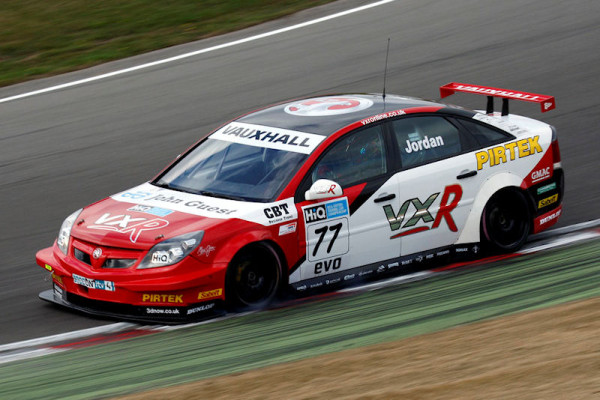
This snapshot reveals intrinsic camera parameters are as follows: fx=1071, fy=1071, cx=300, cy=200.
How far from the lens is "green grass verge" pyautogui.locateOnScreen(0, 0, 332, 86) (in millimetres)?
15367

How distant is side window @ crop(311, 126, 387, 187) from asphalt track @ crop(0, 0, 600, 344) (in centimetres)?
254

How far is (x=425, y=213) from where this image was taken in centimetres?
846

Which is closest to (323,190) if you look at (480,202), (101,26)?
(480,202)

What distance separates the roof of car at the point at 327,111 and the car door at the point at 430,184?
10.1 inches

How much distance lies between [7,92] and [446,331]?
9.63m

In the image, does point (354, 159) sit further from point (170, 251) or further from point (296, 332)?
point (296, 332)

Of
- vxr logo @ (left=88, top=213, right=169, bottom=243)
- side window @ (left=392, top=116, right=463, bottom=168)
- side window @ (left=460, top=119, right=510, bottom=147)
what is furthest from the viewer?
side window @ (left=460, top=119, right=510, bottom=147)

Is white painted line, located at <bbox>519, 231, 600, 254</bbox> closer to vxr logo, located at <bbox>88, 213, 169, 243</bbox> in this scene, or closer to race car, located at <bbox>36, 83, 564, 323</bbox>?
race car, located at <bbox>36, 83, 564, 323</bbox>

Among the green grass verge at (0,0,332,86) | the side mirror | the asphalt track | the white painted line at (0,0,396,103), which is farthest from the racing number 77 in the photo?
the green grass verge at (0,0,332,86)

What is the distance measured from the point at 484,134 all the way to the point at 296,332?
10.2 feet

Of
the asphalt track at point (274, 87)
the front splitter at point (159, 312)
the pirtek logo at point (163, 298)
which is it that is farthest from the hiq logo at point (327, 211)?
the asphalt track at point (274, 87)

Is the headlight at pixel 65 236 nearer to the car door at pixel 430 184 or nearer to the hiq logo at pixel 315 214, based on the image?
the hiq logo at pixel 315 214

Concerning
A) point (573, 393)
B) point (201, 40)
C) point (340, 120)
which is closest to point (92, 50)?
point (201, 40)

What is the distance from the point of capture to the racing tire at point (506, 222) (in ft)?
29.2
